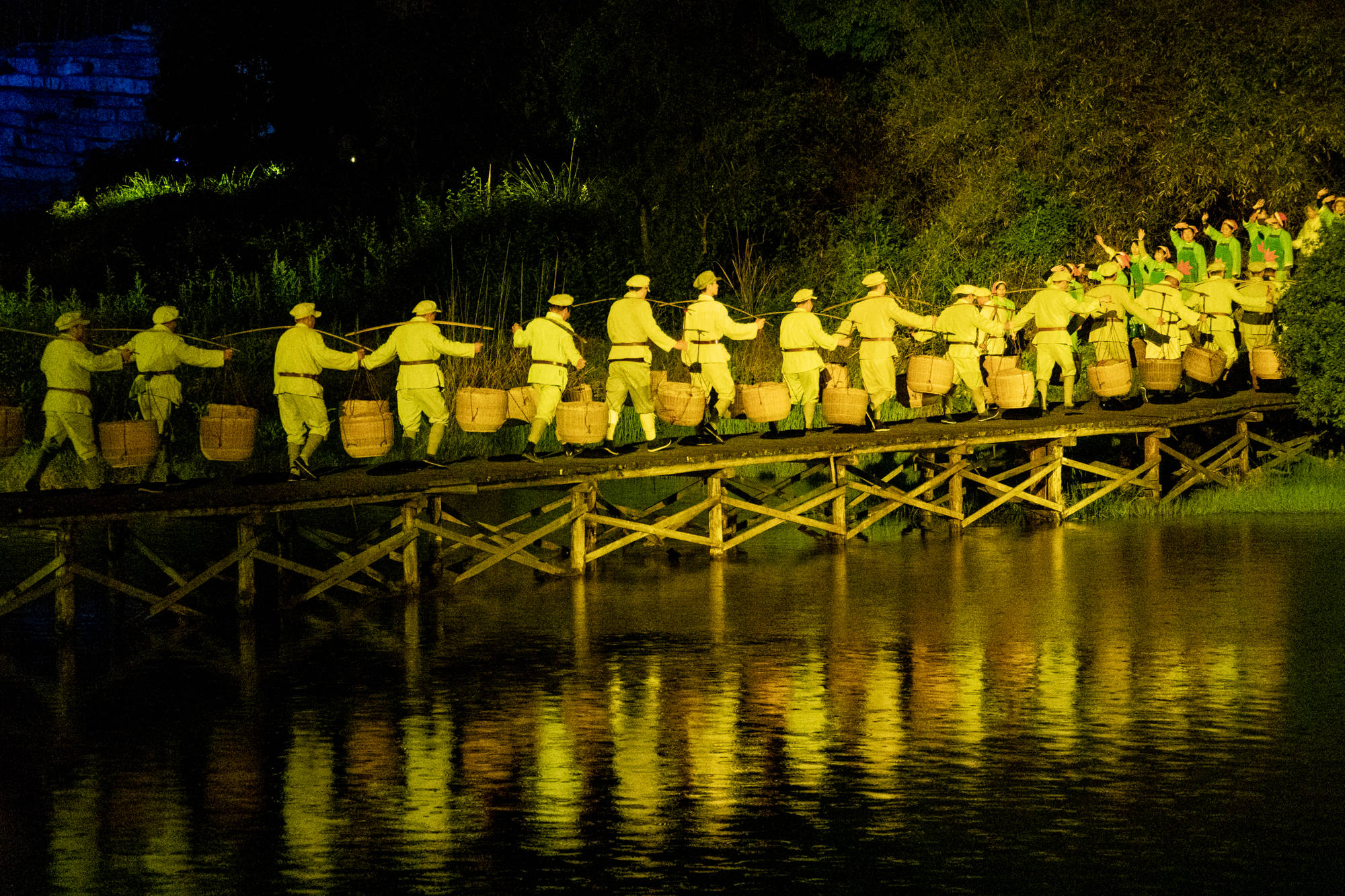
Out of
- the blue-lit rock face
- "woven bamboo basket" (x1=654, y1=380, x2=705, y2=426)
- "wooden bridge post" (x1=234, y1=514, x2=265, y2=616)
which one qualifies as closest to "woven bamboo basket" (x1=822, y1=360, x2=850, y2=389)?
"woven bamboo basket" (x1=654, y1=380, x2=705, y2=426)

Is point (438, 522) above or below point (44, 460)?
below

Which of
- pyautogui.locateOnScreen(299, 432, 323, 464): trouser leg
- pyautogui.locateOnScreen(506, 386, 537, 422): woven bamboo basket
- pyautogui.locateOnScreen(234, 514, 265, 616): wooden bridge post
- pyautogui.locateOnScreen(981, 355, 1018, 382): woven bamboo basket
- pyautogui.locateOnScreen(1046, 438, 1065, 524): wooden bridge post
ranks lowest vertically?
pyautogui.locateOnScreen(234, 514, 265, 616): wooden bridge post

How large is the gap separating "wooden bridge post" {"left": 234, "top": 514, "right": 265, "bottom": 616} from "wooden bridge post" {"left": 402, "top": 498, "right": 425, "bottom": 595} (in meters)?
1.44

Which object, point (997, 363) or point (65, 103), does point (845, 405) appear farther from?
point (65, 103)

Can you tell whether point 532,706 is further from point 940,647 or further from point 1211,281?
point 1211,281

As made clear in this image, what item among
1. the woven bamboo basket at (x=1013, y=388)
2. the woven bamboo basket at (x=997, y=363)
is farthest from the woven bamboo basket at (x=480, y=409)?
the woven bamboo basket at (x=997, y=363)

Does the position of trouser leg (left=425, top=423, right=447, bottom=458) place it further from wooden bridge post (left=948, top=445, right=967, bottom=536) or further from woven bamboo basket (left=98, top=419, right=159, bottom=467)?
wooden bridge post (left=948, top=445, right=967, bottom=536)

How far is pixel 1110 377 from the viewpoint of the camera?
75.2ft

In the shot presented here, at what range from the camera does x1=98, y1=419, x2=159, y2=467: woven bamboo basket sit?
1738 cm

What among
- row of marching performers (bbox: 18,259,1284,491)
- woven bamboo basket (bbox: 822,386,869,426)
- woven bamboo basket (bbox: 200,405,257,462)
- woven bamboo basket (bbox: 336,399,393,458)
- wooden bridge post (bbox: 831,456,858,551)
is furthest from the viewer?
wooden bridge post (bbox: 831,456,858,551)

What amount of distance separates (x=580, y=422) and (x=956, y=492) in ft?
17.6

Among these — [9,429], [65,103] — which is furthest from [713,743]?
[65,103]

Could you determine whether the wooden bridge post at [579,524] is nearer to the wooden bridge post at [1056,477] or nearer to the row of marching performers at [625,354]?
the row of marching performers at [625,354]

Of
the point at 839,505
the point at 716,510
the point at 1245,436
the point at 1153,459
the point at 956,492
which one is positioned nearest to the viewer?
the point at 716,510
